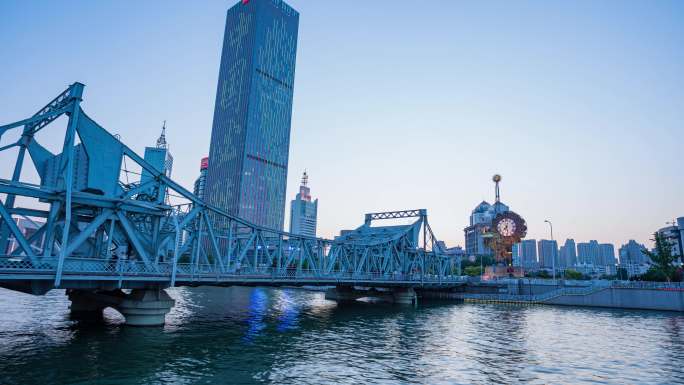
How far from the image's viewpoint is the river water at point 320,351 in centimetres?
2316

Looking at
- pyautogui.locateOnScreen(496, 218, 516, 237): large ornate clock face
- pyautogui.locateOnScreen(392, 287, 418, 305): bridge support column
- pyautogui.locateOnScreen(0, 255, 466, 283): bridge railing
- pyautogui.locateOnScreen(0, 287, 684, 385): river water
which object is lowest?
pyautogui.locateOnScreen(0, 287, 684, 385): river water

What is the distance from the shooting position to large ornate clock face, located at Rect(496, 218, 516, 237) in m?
123

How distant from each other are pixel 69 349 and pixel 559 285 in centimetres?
8991

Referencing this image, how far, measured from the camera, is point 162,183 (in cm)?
3828

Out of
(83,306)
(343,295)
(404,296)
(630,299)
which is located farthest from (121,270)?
(630,299)

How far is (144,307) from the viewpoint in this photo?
117 ft

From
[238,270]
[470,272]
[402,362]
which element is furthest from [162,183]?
[470,272]

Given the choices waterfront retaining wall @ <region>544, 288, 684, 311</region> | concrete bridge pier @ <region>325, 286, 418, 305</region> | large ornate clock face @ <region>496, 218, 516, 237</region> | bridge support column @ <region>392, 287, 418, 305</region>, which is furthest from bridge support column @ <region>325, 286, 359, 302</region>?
large ornate clock face @ <region>496, 218, 516, 237</region>

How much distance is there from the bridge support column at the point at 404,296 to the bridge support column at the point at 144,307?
2021 inches

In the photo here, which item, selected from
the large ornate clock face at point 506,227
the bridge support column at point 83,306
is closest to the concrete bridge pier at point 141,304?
the bridge support column at point 83,306

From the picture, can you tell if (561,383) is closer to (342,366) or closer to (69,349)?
(342,366)

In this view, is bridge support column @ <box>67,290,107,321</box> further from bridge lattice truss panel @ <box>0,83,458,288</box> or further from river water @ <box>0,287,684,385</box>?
bridge lattice truss panel @ <box>0,83,458,288</box>

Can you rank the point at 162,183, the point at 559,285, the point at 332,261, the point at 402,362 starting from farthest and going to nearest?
1. the point at 559,285
2. the point at 332,261
3. the point at 162,183
4. the point at 402,362

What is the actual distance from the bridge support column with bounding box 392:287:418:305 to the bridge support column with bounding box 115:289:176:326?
5133cm
